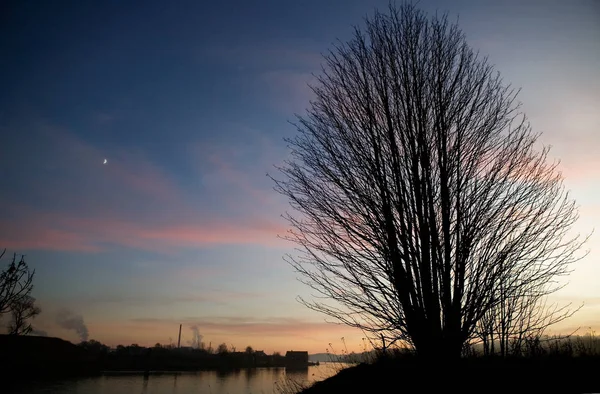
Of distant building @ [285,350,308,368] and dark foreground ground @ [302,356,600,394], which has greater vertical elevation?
dark foreground ground @ [302,356,600,394]

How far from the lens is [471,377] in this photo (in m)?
3.47

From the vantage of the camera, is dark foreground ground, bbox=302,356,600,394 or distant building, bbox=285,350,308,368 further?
distant building, bbox=285,350,308,368

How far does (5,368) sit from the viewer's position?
134 ft

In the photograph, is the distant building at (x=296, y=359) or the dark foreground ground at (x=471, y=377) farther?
the distant building at (x=296, y=359)

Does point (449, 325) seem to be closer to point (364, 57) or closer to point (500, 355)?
point (500, 355)

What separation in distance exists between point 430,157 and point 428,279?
1455 mm

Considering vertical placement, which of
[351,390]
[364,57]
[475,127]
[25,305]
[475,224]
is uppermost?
[364,57]

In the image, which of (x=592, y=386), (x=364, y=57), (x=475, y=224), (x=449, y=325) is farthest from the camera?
(x=364, y=57)

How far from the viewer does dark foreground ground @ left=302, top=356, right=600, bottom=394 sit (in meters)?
3.36

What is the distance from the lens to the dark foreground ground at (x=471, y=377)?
3.36m

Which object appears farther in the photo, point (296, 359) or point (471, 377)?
point (296, 359)

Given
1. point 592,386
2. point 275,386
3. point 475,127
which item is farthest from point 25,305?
point 592,386

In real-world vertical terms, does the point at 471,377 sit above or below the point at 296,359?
above

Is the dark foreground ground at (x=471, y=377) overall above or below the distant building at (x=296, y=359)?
above
